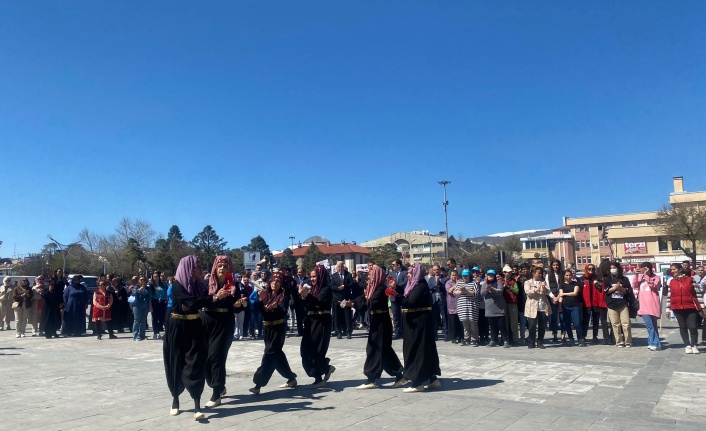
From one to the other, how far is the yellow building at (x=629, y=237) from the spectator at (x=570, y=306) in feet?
144

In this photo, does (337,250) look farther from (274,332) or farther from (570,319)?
(274,332)

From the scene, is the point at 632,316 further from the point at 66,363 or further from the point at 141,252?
the point at 141,252

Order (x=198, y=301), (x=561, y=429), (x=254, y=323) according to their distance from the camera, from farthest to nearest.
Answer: (x=254, y=323)
(x=198, y=301)
(x=561, y=429)

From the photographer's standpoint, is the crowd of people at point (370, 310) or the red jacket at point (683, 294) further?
the red jacket at point (683, 294)

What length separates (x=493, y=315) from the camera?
12422mm

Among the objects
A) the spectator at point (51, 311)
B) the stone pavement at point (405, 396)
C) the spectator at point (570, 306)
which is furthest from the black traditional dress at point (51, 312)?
the spectator at point (570, 306)

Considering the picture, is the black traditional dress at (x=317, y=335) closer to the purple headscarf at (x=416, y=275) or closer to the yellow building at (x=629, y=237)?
the purple headscarf at (x=416, y=275)

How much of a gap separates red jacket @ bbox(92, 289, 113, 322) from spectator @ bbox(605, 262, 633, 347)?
Result: 530 inches

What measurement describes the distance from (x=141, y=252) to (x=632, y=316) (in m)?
52.2

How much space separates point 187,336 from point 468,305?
761 cm

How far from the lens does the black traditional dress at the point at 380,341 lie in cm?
798

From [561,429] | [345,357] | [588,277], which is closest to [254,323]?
[345,357]

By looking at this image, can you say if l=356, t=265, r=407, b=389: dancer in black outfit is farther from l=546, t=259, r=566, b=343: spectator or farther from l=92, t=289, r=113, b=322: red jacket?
l=92, t=289, r=113, b=322: red jacket

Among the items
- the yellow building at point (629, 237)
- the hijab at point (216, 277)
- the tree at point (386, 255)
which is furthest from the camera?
the tree at point (386, 255)
